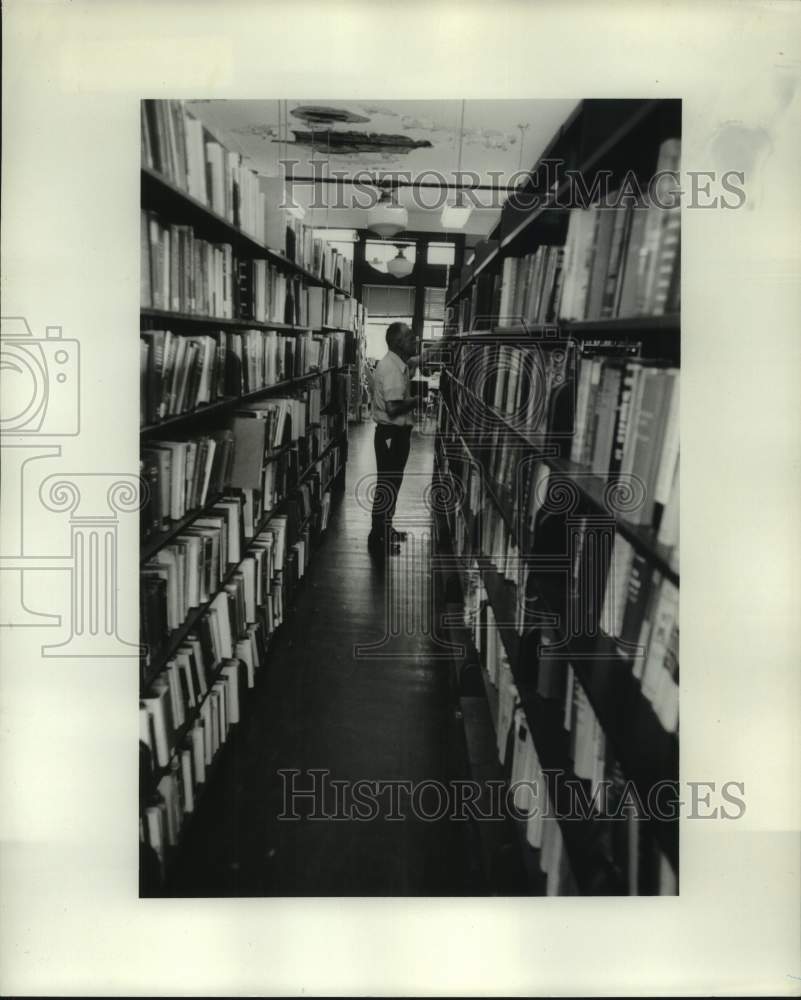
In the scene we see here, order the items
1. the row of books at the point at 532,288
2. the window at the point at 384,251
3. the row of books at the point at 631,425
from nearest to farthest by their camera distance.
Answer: the row of books at the point at 631,425 → the row of books at the point at 532,288 → the window at the point at 384,251

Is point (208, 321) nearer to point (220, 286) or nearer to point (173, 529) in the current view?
point (220, 286)

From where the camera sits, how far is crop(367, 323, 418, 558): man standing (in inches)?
88.1

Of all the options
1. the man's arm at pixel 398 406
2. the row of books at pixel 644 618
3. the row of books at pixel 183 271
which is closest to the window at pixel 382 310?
the man's arm at pixel 398 406

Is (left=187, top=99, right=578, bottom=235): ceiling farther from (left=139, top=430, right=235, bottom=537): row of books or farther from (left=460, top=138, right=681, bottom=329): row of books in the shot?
(left=139, top=430, right=235, bottom=537): row of books

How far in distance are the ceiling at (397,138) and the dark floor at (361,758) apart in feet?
1.88

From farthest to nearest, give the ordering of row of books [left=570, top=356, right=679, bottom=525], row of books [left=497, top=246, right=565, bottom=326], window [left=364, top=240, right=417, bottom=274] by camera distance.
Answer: window [left=364, top=240, right=417, bottom=274] → row of books [left=497, top=246, right=565, bottom=326] → row of books [left=570, top=356, right=679, bottom=525]

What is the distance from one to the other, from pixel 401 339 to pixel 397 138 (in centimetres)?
45

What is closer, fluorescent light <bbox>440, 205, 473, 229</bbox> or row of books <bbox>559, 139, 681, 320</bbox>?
row of books <bbox>559, 139, 681, 320</bbox>

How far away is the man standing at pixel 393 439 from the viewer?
2.24m

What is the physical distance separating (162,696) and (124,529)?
0.40 meters

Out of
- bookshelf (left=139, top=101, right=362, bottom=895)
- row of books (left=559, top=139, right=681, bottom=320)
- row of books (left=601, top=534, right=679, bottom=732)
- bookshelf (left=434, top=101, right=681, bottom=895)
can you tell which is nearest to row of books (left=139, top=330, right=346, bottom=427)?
bookshelf (left=139, top=101, right=362, bottom=895)

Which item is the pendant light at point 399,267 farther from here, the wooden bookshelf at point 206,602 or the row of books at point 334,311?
the wooden bookshelf at point 206,602
